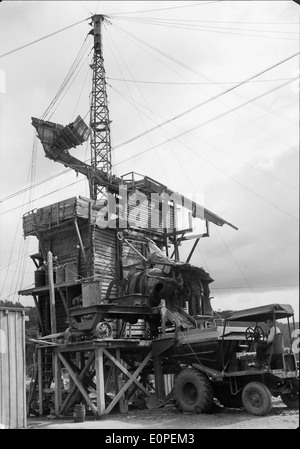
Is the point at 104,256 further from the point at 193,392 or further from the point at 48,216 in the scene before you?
the point at 193,392

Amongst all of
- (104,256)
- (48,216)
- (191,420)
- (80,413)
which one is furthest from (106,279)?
(191,420)

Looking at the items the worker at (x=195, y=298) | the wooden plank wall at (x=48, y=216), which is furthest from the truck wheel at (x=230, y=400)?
the wooden plank wall at (x=48, y=216)

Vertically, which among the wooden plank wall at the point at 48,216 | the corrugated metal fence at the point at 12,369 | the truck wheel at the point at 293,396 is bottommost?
the truck wheel at the point at 293,396

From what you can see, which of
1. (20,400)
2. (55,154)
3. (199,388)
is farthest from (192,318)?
(55,154)

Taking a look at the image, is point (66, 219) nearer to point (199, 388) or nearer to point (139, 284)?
point (139, 284)

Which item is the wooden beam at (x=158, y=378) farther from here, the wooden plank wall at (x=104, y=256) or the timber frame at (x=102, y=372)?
the wooden plank wall at (x=104, y=256)

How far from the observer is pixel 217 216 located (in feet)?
109

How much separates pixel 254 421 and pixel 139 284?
993 centimetres

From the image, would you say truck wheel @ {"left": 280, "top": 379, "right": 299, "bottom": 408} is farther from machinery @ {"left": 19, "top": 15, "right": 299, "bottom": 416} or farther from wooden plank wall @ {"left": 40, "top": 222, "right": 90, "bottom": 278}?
wooden plank wall @ {"left": 40, "top": 222, "right": 90, "bottom": 278}

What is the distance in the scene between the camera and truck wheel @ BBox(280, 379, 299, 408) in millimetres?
17862

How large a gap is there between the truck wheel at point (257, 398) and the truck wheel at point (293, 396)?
1.37 meters

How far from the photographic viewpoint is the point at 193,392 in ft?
64.3

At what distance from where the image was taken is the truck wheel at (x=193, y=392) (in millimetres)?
18641

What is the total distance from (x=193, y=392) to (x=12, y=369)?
6920 millimetres
